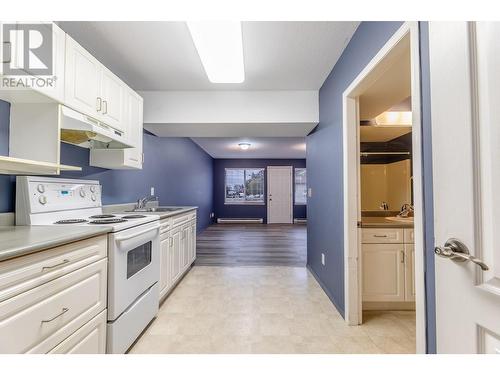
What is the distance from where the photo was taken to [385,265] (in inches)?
84.1

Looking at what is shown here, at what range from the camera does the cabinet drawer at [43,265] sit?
2.76ft

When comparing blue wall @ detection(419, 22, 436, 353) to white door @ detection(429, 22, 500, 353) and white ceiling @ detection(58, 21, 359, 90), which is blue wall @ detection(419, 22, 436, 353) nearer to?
white door @ detection(429, 22, 500, 353)

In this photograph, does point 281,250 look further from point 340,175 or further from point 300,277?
point 340,175

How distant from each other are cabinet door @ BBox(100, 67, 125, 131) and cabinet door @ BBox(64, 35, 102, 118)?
0.05m

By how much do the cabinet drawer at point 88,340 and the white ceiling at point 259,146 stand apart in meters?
4.52

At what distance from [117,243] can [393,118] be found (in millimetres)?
3047

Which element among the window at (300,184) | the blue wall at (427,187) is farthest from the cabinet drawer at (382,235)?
the window at (300,184)

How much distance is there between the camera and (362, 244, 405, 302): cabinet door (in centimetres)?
213

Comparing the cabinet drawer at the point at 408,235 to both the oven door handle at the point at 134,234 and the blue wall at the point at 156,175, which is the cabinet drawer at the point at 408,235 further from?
the blue wall at the point at 156,175

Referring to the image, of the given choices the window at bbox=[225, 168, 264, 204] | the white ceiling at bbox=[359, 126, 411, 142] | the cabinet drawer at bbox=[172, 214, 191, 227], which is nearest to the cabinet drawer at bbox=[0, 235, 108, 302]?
the cabinet drawer at bbox=[172, 214, 191, 227]

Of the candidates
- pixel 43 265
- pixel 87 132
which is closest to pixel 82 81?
pixel 87 132

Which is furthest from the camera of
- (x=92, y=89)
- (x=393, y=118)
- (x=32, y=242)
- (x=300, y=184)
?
(x=300, y=184)

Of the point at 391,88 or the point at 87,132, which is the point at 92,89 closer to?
the point at 87,132
